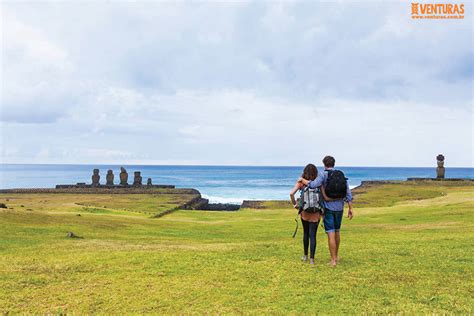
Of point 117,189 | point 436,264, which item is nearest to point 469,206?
point 436,264

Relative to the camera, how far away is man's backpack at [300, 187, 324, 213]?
11.5 metres

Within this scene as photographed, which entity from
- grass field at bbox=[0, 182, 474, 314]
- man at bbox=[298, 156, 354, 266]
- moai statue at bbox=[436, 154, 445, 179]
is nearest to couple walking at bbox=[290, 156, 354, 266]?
man at bbox=[298, 156, 354, 266]

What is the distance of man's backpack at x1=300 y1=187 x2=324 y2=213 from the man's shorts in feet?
0.68

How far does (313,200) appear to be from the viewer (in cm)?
1155

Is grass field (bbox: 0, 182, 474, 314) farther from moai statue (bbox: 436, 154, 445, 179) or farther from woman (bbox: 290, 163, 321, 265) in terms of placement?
moai statue (bbox: 436, 154, 445, 179)

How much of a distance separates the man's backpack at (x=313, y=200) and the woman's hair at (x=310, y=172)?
338 mm

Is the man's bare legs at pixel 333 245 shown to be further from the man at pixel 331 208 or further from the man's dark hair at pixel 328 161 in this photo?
the man's dark hair at pixel 328 161

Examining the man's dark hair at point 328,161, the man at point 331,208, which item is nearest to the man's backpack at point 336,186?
the man at point 331,208

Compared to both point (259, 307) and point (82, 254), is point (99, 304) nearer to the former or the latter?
point (259, 307)

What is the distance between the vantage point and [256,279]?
1065cm

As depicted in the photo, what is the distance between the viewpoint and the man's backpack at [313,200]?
37.9ft

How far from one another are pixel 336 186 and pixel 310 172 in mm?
789

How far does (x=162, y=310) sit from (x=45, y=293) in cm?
307

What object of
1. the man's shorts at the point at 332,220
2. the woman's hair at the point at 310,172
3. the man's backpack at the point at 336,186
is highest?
the woman's hair at the point at 310,172
